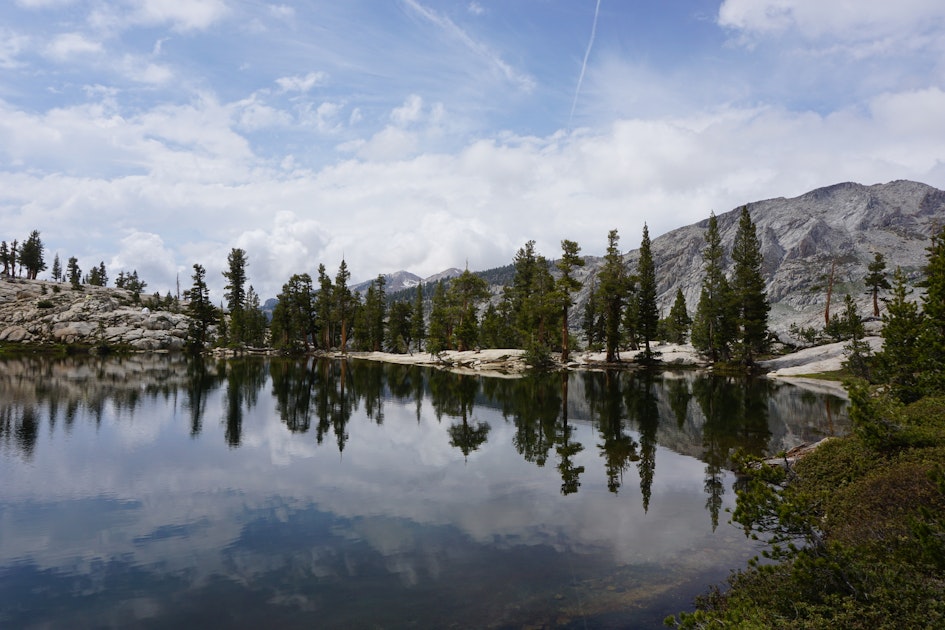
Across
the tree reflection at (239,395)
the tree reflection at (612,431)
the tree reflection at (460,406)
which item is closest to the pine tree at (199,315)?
the tree reflection at (239,395)

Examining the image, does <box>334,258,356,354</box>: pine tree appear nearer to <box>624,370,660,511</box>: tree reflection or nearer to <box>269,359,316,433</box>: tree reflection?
<box>269,359,316,433</box>: tree reflection

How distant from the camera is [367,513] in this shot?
685 inches

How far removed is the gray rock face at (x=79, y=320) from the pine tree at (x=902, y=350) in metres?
132

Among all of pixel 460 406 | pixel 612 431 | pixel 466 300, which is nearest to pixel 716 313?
pixel 466 300

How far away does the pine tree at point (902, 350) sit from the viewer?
81.8ft

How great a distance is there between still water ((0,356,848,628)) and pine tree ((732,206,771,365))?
3831 cm

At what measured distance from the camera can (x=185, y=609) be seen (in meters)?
11.0

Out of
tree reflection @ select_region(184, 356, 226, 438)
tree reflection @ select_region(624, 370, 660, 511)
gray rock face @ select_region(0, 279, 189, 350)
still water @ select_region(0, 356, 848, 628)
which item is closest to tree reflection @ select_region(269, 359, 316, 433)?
still water @ select_region(0, 356, 848, 628)

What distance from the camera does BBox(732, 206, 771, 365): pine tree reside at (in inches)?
2948

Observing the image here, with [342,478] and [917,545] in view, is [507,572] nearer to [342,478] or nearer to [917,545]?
[917,545]

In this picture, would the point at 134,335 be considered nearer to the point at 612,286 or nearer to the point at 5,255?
the point at 5,255

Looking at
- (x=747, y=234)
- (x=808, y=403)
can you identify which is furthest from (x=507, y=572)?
(x=747, y=234)

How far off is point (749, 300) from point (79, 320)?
14429 centimetres

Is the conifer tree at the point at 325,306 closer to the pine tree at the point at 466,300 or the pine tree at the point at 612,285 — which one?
the pine tree at the point at 466,300
